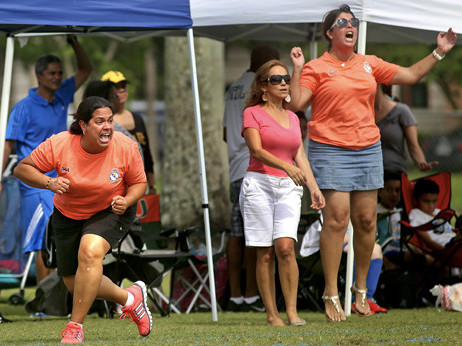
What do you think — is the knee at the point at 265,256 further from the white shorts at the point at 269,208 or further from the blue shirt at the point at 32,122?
the blue shirt at the point at 32,122

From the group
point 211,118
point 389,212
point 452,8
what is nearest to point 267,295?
point 389,212

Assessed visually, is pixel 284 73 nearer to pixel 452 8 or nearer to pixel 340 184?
pixel 340 184

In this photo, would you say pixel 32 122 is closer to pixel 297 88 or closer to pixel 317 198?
pixel 297 88

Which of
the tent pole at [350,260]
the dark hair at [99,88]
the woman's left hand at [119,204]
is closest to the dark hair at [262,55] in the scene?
the tent pole at [350,260]

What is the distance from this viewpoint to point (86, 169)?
20.6 feet

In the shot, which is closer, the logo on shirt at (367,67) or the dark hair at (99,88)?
the logo on shirt at (367,67)

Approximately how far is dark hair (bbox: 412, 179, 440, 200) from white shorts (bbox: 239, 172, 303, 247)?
2.44 meters

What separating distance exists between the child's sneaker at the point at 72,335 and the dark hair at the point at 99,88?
Answer: 289cm

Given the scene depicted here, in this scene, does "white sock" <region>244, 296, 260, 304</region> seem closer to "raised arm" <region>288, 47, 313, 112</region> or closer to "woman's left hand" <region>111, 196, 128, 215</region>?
"raised arm" <region>288, 47, 313, 112</region>

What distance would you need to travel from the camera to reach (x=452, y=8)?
25.2 feet

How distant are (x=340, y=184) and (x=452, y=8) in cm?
176

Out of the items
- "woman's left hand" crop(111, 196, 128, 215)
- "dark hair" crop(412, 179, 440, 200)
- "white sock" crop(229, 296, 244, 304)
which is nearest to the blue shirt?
"white sock" crop(229, 296, 244, 304)

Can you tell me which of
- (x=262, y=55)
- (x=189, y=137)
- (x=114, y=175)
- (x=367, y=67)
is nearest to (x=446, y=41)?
(x=367, y=67)

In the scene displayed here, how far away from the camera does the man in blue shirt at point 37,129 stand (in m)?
8.54
